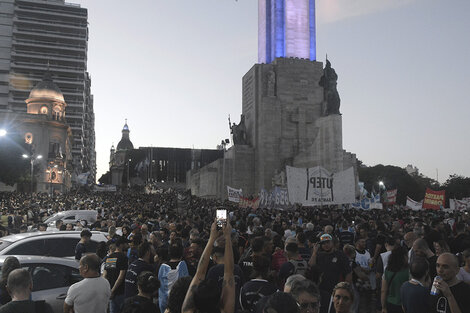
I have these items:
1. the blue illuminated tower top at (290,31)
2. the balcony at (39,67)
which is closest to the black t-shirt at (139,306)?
the blue illuminated tower top at (290,31)

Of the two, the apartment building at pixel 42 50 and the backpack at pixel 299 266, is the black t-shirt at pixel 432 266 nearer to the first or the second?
the backpack at pixel 299 266

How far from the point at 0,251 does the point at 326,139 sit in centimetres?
3416

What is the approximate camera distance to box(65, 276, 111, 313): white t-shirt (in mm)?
4793

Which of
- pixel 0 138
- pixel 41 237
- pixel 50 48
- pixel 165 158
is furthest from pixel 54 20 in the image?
pixel 41 237

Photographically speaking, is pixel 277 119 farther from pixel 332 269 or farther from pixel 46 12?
pixel 46 12

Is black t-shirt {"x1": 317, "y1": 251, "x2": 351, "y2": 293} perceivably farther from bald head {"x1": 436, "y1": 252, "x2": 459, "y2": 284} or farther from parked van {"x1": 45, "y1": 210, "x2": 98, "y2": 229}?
parked van {"x1": 45, "y1": 210, "x2": 98, "y2": 229}

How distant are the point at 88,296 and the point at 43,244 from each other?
5.34 m

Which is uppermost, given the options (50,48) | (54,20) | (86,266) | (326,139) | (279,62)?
(54,20)

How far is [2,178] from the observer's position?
5072cm

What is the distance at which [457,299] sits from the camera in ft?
13.7

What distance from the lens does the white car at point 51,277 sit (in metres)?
6.62

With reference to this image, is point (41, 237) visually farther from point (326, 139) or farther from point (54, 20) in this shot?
point (54, 20)

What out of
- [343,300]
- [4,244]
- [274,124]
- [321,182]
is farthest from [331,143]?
[343,300]

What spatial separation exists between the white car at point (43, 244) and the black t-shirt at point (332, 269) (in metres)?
5.65
